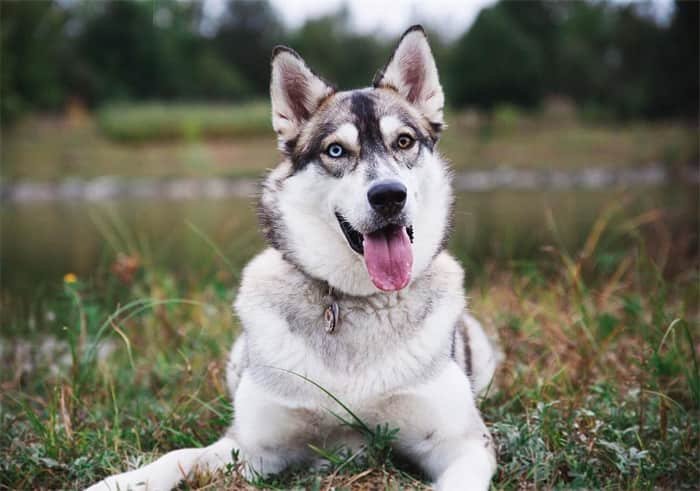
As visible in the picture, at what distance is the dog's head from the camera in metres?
2.72

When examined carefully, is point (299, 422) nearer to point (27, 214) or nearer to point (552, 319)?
point (552, 319)

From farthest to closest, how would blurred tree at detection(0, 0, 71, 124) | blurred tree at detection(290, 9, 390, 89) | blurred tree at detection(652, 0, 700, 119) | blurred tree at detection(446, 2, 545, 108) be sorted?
blurred tree at detection(290, 9, 390, 89) < blurred tree at detection(446, 2, 545, 108) < blurred tree at detection(0, 0, 71, 124) < blurred tree at detection(652, 0, 700, 119)

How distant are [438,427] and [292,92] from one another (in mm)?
1645

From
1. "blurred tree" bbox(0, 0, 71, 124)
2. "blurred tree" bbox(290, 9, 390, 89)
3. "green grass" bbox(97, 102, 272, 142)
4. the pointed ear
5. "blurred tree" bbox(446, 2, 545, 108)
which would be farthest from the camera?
"blurred tree" bbox(290, 9, 390, 89)

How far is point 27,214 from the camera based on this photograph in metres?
17.3

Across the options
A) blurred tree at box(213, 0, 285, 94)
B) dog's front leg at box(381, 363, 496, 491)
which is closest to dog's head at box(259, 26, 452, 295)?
dog's front leg at box(381, 363, 496, 491)

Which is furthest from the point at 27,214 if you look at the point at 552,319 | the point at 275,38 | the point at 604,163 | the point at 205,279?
the point at 275,38

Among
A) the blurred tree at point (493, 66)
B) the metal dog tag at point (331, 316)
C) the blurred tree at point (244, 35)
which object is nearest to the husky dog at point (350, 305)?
the metal dog tag at point (331, 316)

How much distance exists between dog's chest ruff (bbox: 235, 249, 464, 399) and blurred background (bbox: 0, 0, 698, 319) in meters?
3.92

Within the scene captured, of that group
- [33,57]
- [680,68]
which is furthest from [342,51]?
[680,68]

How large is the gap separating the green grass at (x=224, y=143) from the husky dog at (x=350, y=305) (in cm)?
2109

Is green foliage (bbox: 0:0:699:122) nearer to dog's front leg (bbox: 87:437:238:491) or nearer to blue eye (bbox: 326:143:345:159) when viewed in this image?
blue eye (bbox: 326:143:345:159)

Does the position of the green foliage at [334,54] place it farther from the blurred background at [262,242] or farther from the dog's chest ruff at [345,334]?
the dog's chest ruff at [345,334]

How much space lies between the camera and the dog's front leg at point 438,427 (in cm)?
268
